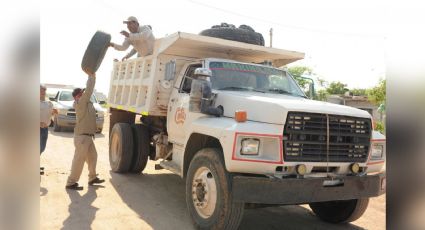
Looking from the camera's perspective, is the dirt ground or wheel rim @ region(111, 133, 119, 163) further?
wheel rim @ region(111, 133, 119, 163)

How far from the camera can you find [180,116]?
228 inches

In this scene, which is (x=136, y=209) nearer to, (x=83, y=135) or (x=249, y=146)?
(x=83, y=135)

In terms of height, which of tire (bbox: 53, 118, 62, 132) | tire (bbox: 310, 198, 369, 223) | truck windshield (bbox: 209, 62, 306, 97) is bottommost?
tire (bbox: 310, 198, 369, 223)

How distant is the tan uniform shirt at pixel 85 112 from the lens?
6.55 metres

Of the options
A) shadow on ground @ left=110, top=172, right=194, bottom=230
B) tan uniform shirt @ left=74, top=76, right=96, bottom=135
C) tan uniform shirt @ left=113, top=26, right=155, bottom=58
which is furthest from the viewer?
tan uniform shirt @ left=113, top=26, right=155, bottom=58

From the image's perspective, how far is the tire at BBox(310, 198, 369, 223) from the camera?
5090mm

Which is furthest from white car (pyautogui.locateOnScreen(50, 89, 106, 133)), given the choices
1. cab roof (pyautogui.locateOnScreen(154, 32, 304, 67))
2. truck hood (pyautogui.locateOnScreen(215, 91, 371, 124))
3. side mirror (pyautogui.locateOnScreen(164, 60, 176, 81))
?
truck hood (pyautogui.locateOnScreen(215, 91, 371, 124))

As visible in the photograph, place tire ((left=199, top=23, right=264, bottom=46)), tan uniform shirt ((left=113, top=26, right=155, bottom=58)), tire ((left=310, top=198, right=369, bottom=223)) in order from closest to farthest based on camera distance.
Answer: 1. tire ((left=310, top=198, right=369, bottom=223))
2. tire ((left=199, top=23, right=264, bottom=46))
3. tan uniform shirt ((left=113, top=26, right=155, bottom=58))

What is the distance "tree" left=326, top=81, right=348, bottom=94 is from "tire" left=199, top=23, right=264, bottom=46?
46.7 m

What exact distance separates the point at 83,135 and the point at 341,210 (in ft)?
14.6

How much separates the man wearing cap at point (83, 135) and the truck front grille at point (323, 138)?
392 cm

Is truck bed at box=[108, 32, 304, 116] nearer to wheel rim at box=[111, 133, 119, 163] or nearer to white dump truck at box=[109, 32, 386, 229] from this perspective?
white dump truck at box=[109, 32, 386, 229]

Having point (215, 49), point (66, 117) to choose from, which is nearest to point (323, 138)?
point (215, 49)

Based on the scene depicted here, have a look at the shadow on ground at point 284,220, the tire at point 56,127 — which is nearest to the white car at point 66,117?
the tire at point 56,127
